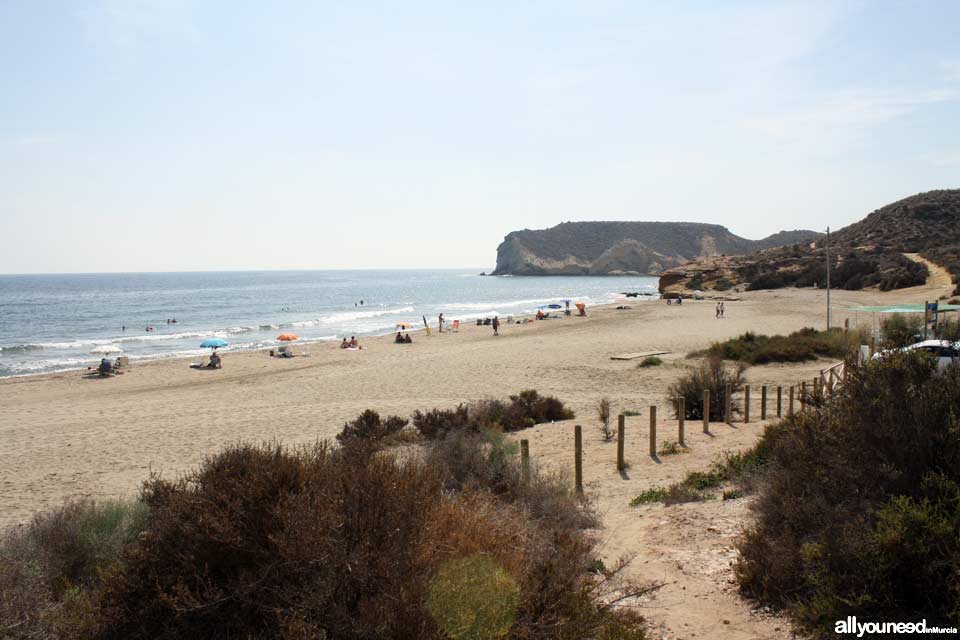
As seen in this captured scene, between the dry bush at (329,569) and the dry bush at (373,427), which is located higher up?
the dry bush at (329,569)

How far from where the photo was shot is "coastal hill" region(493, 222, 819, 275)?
164 metres

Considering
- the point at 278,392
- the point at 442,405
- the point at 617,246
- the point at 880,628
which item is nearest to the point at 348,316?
the point at 278,392

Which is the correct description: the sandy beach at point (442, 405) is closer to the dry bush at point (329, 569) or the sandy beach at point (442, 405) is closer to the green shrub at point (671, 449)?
the green shrub at point (671, 449)

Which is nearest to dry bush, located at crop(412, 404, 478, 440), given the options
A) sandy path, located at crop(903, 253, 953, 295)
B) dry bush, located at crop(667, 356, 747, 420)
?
dry bush, located at crop(667, 356, 747, 420)

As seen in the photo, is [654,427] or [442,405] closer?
[654,427]

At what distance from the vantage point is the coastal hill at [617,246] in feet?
537

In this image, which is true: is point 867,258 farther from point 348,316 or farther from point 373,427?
point 373,427

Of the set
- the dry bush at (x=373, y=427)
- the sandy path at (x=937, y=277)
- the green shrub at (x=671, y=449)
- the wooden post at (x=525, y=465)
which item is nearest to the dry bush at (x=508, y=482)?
the wooden post at (x=525, y=465)

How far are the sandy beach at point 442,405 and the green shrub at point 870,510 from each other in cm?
44

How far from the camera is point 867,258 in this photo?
58.0m

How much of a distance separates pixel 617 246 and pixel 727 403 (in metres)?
156

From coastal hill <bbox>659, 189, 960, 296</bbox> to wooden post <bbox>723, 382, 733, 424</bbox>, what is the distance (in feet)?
122

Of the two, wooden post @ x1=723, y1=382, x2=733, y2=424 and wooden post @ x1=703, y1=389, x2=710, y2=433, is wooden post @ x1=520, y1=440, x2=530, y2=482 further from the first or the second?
wooden post @ x1=723, y1=382, x2=733, y2=424

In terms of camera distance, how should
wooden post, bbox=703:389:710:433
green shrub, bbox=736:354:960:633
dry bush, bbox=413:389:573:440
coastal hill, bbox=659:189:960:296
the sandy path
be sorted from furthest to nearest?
coastal hill, bbox=659:189:960:296, the sandy path, dry bush, bbox=413:389:573:440, wooden post, bbox=703:389:710:433, green shrub, bbox=736:354:960:633
